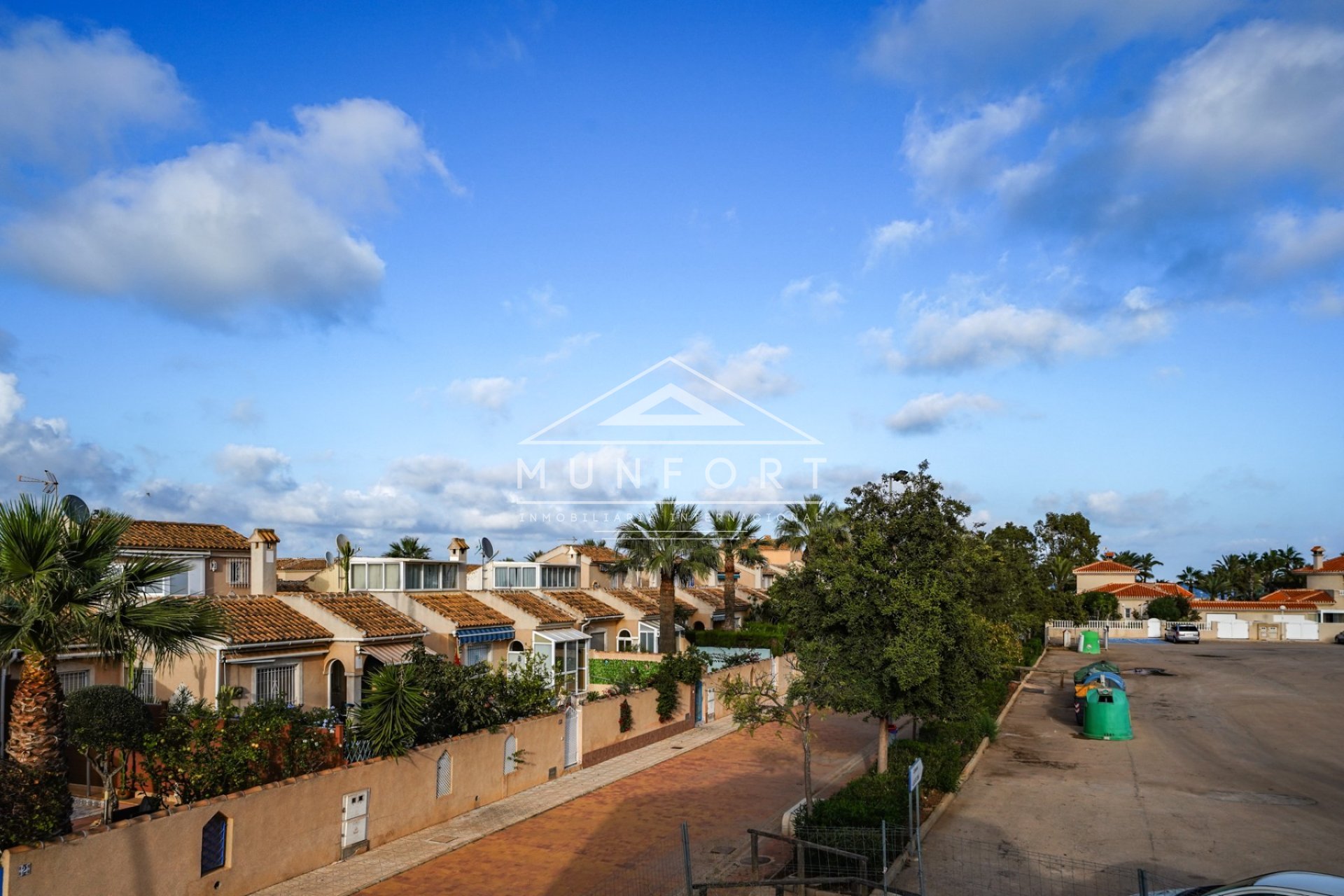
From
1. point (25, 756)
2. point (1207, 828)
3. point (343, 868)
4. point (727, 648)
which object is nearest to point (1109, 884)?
point (1207, 828)

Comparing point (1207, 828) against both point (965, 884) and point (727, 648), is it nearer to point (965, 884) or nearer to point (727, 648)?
point (965, 884)

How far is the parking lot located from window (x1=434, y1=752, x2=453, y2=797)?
9.32 metres

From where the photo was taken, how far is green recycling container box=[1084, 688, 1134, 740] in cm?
2836

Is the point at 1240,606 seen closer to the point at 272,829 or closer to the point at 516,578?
the point at 516,578

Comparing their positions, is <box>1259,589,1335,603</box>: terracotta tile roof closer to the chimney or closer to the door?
the door

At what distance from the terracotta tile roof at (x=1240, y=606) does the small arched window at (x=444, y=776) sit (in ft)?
255

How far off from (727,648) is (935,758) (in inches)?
1101

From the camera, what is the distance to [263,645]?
933 inches

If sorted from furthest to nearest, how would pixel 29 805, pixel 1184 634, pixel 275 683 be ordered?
1. pixel 1184 634
2. pixel 275 683
3. pixel 29 805

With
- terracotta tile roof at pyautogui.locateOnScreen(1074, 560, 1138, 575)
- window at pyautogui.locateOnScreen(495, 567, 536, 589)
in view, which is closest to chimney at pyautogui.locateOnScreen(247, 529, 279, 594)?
window at pyautogui.locateOnScreen(495, 567, 536, 589)

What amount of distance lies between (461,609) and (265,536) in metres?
7.25

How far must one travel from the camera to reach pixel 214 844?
43.3ft

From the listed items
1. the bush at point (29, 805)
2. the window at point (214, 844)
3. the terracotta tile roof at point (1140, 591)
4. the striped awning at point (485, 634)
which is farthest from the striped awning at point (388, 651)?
the terracotta tile roof at point (1140, 591)

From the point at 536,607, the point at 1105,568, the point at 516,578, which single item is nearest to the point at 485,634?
the point at 536,607
